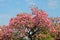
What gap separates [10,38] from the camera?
56.9 feet

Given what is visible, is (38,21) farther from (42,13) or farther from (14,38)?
(14,38)

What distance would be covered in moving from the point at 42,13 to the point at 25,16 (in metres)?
1.32

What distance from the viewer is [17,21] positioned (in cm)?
1672

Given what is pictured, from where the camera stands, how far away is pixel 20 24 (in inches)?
654

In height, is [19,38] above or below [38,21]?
below

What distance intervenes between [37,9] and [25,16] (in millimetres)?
1126

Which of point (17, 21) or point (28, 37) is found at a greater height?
point (17, 21)

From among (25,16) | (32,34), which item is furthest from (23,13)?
(32,34)

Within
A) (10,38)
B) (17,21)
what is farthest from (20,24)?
(10,38)

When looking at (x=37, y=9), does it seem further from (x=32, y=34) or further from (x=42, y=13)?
(x=32, y=34)

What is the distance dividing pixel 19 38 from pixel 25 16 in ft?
5.53

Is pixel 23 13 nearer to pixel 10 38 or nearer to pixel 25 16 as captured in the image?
pixel 25 16

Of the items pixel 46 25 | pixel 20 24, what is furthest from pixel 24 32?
pixel 46 25

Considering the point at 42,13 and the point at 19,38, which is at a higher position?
the point at 42,13
